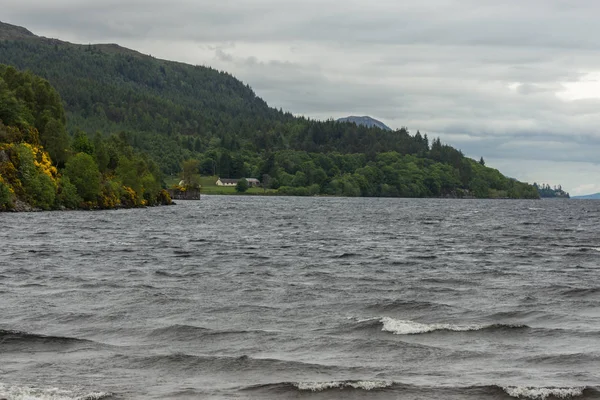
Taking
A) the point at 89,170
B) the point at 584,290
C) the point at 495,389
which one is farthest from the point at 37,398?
the point at 89,170

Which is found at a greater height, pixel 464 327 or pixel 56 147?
pixel 56 147

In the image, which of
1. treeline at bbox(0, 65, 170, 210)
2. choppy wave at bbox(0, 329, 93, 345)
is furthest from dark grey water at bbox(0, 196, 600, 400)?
treeline at bbox(0, 65, 170, 210)

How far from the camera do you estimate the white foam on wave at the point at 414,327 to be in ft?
85.1

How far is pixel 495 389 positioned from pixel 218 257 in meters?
34.6

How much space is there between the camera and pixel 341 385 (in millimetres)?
18891

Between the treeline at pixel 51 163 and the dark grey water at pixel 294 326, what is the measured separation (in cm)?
7263

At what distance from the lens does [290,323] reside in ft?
90.0

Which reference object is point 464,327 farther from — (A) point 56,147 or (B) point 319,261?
(A) point 56,147

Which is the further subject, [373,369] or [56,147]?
[56,147]

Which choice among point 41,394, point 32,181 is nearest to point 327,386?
point 41,394

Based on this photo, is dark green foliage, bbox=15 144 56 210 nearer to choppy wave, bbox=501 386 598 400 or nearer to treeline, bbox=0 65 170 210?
treeline, bbox=0 65 170 210

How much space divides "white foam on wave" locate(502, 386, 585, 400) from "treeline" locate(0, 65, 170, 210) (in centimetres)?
10556

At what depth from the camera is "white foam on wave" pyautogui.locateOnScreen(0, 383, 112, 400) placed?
57.6 ft

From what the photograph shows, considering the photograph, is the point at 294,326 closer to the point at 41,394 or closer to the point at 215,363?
the point at 215,363
